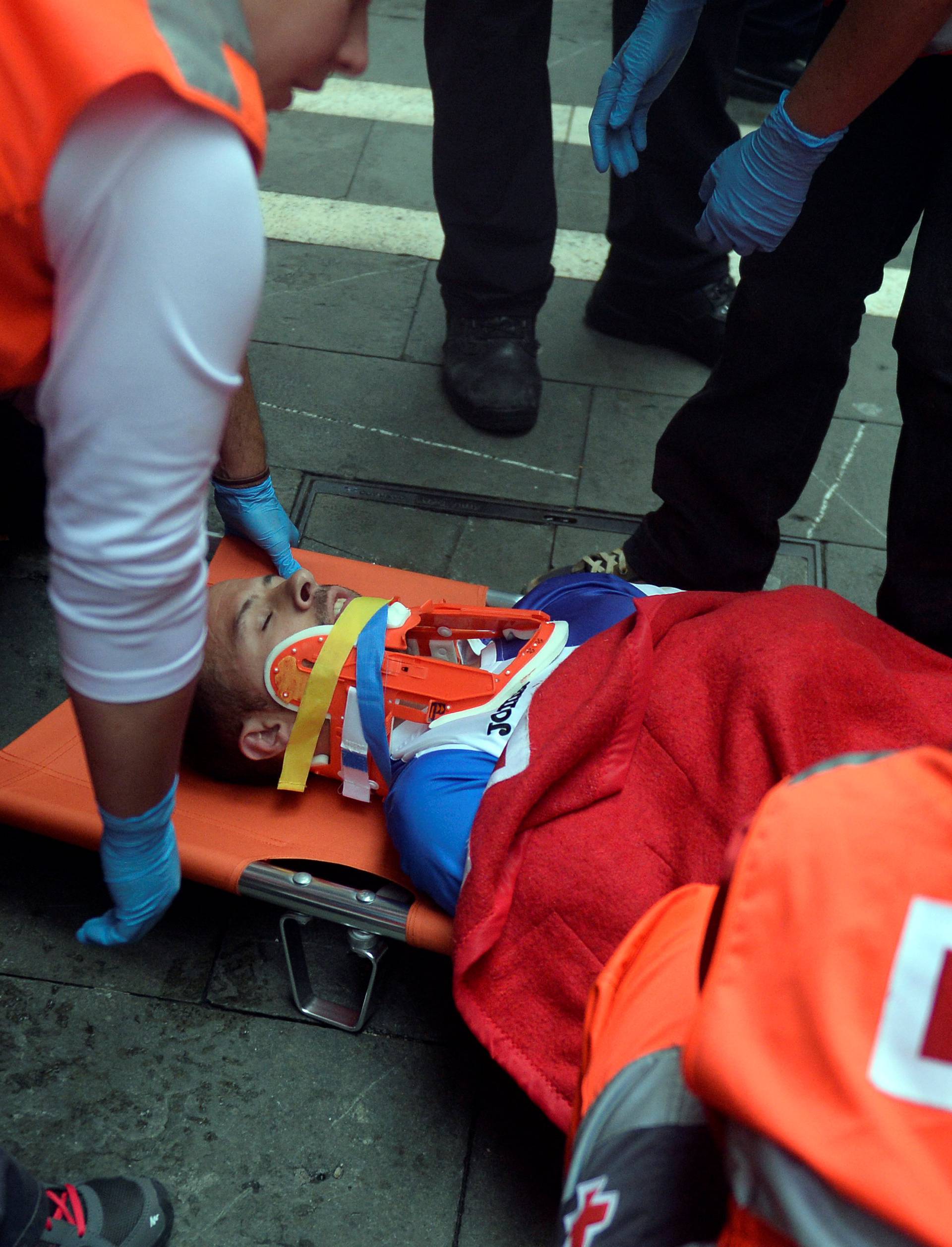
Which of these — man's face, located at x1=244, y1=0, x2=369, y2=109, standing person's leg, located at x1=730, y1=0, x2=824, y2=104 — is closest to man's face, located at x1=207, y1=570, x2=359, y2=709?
man's face, located at x1=244, y1=0, x2=369, y2=109

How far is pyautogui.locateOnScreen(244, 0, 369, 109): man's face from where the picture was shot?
875 millimetres

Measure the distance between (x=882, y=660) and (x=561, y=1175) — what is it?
950 mm

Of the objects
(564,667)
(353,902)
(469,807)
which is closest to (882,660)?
(564,667)

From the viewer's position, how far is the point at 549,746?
151 centimetres

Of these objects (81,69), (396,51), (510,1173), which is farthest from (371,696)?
(396,51)

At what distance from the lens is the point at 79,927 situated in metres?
1.77

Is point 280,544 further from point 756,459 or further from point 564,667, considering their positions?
point 756,459

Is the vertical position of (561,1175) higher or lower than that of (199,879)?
lower

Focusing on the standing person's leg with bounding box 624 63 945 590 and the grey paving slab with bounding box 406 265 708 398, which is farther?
the grey paving slab with bounding box 406 265 708 398

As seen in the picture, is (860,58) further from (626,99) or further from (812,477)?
(812,477)

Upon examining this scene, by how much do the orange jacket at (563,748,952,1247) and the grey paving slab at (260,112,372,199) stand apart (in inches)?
134

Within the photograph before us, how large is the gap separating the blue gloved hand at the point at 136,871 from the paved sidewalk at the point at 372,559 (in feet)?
0.98

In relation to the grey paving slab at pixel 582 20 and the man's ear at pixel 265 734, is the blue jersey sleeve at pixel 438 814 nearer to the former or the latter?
the man's ear at pixel 265 734

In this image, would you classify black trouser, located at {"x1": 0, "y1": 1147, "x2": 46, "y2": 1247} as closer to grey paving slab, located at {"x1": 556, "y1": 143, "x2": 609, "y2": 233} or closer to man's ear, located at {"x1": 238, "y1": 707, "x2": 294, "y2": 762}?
man's ear, located at {"x1": 238, "y1": 707, "x2": 294, "y2": 762}
